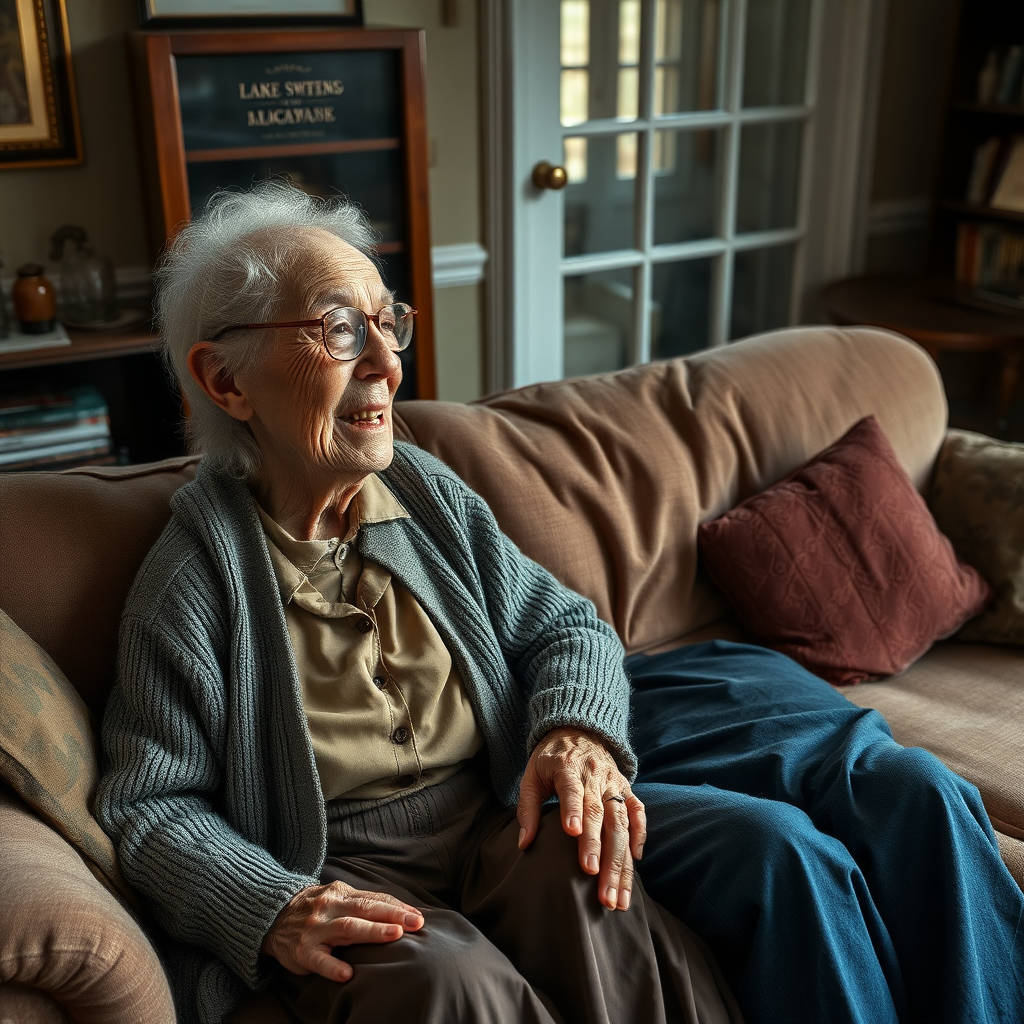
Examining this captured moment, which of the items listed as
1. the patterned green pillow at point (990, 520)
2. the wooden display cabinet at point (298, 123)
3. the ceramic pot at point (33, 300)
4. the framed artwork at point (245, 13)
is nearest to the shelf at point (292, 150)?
the wooden display cabinet at point (298, 123)

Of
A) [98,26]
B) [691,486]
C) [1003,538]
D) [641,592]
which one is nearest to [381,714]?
[641,592]

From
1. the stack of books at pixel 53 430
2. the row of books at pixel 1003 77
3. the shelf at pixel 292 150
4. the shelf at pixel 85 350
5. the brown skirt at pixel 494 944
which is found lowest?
the brown skirt at pixel 494 944

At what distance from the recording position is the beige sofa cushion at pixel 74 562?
53.9 inches

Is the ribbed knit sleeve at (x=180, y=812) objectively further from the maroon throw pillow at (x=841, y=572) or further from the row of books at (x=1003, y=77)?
the row of books at (x=1003, y=77)

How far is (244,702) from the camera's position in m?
1.26

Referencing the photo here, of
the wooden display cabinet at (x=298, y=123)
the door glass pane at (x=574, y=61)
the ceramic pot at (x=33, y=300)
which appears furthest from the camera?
the door glass pane at (x=574, y=61)

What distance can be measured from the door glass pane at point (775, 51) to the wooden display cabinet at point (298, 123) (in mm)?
1201

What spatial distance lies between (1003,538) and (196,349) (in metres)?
1.37

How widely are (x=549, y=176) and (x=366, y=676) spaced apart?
6.73 feet

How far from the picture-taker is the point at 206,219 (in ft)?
4.73

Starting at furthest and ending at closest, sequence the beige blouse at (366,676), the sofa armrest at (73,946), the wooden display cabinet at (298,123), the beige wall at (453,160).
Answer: the beige wall at (453,160)
the wooden display cabinet at (298,123)
the beige blouse at (366,676)
the sofa armrest at (73,946)

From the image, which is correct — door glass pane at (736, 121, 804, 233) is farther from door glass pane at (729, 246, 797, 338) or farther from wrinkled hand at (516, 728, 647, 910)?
wrinkled hand at (516, 728, 647, 910)

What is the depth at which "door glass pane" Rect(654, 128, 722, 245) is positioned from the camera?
128 inches

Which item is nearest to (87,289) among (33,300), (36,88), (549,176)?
(33,300)
